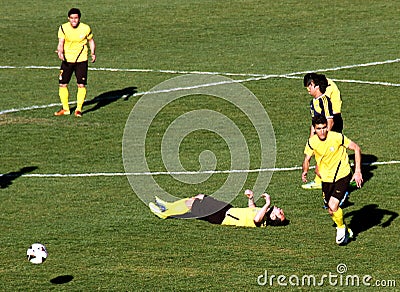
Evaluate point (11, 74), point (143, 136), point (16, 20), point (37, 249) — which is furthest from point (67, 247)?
point (16, 20)

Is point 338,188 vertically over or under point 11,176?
under

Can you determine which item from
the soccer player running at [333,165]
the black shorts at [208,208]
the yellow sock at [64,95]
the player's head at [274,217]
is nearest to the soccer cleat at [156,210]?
the black shorts at [208,208]

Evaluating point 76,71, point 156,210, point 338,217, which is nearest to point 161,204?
point 156,210

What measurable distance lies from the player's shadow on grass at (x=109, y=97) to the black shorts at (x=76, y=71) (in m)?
1.05

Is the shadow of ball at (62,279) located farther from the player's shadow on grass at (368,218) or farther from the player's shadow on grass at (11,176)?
the player's shadow on grass at (11,176)

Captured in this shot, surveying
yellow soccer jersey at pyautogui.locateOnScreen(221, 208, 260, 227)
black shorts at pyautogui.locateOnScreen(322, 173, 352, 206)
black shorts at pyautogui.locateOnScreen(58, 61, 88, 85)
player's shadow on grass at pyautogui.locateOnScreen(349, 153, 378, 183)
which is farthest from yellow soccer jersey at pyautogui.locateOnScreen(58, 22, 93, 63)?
black shorts at pyautogui.locateOnScreen(322, 173, 352, 206)

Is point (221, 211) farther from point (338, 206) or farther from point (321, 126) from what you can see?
point (321, 126)

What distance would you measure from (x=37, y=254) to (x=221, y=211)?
3871 mm

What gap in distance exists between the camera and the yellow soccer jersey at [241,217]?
16844 mm

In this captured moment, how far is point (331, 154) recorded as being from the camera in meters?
15.9

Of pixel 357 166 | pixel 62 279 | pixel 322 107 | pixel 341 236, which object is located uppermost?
pixel 322 107

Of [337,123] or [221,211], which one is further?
[337,123]

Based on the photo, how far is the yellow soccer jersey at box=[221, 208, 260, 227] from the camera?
16.8m

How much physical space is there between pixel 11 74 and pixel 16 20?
9.31 m
